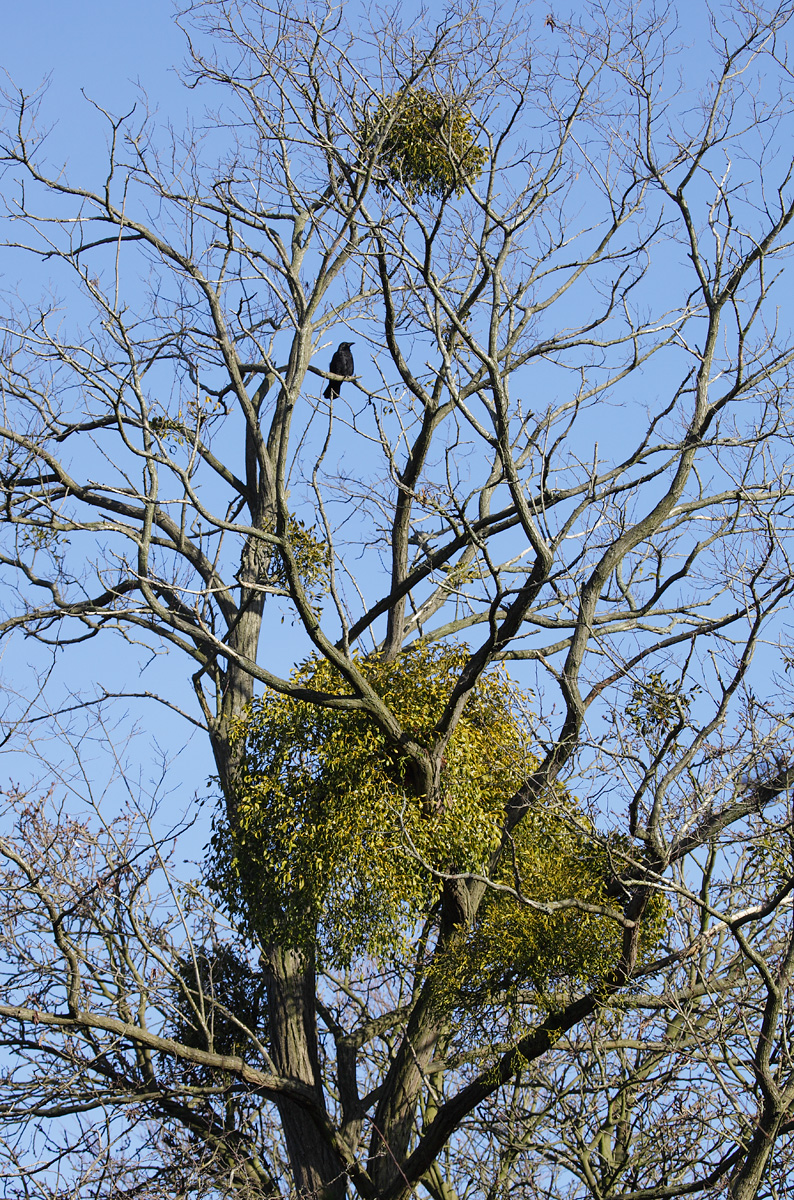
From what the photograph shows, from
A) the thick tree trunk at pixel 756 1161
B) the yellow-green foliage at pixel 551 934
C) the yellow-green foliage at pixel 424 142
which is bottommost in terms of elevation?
the thick tree trunk at pixel 756 1161

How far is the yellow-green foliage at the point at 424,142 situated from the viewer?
7.17 meters

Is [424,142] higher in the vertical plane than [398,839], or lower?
higher

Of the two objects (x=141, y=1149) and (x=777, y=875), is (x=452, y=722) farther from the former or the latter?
(x=141, y=1149)

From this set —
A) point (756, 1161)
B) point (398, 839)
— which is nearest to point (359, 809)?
point (398, 839)

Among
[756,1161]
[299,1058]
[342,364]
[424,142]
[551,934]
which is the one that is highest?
[342,364]

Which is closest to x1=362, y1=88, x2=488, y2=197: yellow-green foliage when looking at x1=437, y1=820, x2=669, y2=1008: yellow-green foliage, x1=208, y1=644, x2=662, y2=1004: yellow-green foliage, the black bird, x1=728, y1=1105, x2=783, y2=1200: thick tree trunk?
the black bird

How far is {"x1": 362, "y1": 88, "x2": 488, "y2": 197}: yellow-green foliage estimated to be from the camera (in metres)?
7.17

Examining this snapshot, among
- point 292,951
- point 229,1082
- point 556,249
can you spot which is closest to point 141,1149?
point 229,1082

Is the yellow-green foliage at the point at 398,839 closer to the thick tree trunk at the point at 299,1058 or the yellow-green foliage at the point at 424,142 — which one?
the thick tree trunk at the point at 299,1058

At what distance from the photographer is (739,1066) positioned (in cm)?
574

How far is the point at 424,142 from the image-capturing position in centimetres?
730

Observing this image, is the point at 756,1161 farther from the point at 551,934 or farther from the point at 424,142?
the point at 424,142

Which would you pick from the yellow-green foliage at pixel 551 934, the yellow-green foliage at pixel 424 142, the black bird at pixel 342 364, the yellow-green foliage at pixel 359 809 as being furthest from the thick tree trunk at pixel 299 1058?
the yellow-green foliage at pixel 424 142

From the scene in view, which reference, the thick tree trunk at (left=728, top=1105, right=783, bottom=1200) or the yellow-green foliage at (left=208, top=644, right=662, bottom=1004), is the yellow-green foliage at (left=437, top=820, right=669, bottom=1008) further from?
the thick tree trunk at (left=728, top=1105, right=783, bottom=1200)
